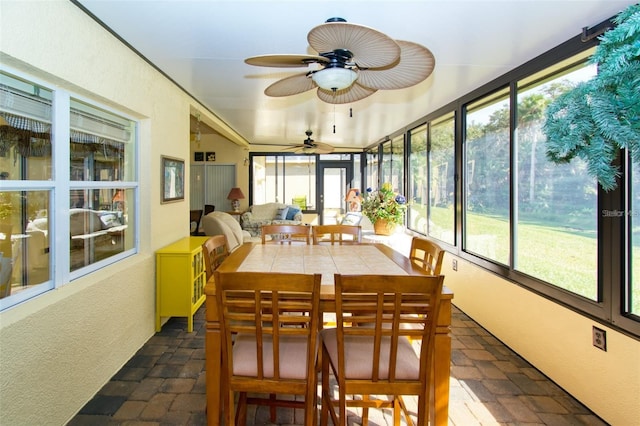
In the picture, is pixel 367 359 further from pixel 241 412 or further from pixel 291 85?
pixel 291 85

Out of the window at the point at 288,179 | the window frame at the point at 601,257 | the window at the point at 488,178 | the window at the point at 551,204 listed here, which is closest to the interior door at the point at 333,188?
the window at the point at 288,179

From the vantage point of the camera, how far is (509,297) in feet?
9.51

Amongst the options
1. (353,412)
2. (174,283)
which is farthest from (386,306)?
(174,283)

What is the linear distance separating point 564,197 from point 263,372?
2.33m

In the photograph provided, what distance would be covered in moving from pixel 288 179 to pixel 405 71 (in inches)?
302

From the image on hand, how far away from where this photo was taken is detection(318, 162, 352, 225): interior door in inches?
371

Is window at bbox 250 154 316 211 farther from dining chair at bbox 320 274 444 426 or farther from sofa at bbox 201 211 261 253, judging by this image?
dining chair at bbox 320 274 444 426

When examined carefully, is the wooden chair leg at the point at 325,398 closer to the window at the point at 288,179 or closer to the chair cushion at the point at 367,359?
the chair cushion at the point at 367,359

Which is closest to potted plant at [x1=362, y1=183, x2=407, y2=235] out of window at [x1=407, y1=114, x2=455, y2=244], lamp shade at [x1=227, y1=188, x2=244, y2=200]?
window at [x1=407, y1=114, x2=455, y2=244]

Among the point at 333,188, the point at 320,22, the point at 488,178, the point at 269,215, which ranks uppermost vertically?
the point at 320,22

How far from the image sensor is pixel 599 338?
6.68ft

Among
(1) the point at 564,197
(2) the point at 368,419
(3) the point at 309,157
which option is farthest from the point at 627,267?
(3) the point at 309,157

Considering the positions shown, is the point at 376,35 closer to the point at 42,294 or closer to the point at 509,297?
the point at 42,294

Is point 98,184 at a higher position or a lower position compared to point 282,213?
higher
